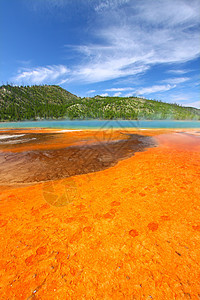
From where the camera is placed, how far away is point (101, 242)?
10.4ft

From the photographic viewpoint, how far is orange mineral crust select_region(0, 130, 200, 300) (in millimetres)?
2312

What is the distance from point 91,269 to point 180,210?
10.0 feet

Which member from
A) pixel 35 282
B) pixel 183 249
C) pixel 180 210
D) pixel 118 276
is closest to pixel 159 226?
pixel 183 249

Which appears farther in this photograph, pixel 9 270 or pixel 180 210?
pixel 180 210

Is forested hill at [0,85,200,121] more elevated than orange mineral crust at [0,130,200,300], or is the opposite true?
forested hill at [0,85,200,121]

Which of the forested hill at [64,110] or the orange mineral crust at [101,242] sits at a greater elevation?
the forested hill at [64,110]

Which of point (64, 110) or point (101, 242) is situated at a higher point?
point (64, 110)

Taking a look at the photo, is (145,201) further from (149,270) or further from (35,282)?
(35,282)

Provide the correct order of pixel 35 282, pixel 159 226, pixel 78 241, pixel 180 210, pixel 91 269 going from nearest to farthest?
pixel 35 282 → pixel 91 269 → pixel 78 241 → pixel 159 226 → pixel 180 210

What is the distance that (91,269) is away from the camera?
2.59 meters

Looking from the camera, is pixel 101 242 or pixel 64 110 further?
pixel 64 110

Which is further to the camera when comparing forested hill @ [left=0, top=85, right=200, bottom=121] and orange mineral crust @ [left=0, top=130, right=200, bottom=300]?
forested hill @ [left=0, top=85, right=200, bottom=121]

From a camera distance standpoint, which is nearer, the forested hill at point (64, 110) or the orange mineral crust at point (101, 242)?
the orange mineral crust at point (101, 242)

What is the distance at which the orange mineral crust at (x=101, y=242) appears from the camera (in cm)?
231
